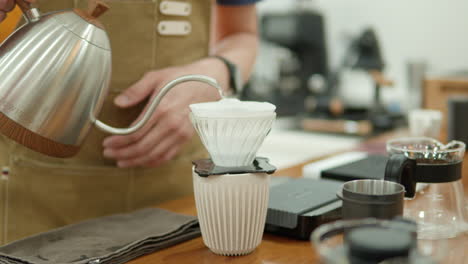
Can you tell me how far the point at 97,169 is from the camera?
1.20 meters

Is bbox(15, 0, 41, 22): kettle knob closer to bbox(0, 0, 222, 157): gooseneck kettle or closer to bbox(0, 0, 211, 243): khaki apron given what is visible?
bbox(0, 0, 222, 157): gooseneck kettle

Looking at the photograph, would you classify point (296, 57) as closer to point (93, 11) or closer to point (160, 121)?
point (160, 121)

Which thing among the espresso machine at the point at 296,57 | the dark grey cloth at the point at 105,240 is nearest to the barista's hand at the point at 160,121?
the dark grey cloth at the point at 105,240

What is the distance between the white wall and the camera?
10.2 ft

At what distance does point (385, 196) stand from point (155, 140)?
523 mm

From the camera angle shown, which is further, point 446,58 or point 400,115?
point 446,58

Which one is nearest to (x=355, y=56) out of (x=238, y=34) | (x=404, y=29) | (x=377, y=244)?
(x=404, y=29)

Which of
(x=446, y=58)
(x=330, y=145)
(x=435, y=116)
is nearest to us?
(x=435, y=116)

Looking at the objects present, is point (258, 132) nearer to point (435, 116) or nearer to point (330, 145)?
point (435, 116)

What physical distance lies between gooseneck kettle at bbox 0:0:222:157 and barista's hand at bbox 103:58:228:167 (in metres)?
0.24

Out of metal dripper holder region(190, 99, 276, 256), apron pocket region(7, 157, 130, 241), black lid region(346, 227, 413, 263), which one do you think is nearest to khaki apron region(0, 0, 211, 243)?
apron pocket region(7, 157, 130, 241)

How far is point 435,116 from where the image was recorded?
5.37 feet

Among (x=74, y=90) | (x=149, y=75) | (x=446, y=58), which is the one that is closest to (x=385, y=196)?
(x=74, y=90)

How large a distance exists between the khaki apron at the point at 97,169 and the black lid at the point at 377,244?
2.42 feet
